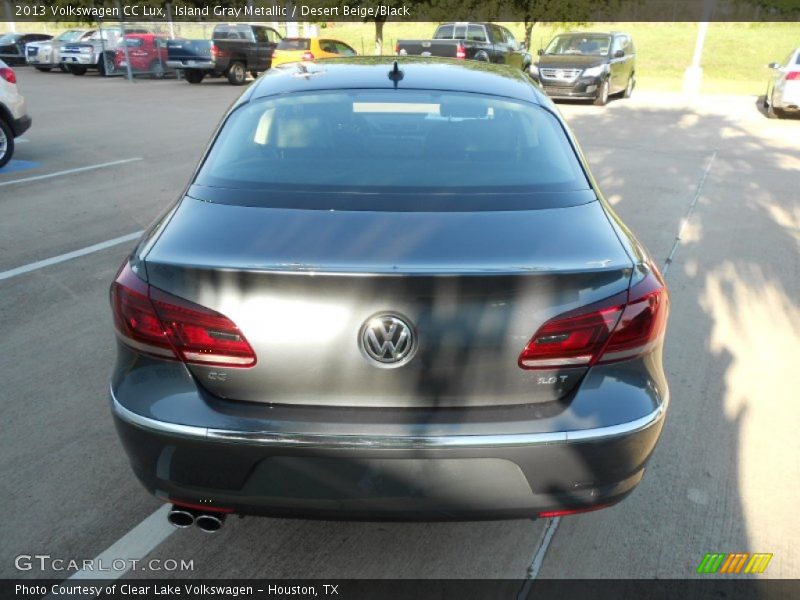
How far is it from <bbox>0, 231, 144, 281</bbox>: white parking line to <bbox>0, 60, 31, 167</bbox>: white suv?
13.6 feet

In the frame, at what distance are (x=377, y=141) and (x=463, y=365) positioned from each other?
54.1 inches

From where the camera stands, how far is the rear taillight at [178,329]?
6.39ft

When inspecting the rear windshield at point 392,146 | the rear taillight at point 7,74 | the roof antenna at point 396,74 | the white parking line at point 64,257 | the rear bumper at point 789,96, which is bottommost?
the white parking line at point 64,257

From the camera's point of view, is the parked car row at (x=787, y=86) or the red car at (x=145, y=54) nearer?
the parked car row at (x=787, y=86)

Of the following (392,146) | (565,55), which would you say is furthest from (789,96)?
(392,146)

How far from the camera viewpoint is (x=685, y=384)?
149 inches

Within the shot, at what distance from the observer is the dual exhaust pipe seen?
2156 millimetres

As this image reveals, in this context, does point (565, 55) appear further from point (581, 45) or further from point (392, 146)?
point (392, 146)

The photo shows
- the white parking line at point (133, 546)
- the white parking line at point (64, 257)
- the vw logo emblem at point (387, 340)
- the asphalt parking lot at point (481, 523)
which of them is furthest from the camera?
the white parking line at point (64, 257)

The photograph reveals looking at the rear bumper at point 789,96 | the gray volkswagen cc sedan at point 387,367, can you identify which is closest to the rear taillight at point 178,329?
the gray volkswagen cc sedan at point 387,367

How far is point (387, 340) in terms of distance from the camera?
74.8 inches

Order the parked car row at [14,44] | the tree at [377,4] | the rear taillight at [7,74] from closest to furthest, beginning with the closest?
the rear taillight at [7,74]
the tree at [377,4]
the parked car row at [14,44]

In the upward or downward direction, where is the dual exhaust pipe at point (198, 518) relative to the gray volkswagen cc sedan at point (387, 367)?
downward

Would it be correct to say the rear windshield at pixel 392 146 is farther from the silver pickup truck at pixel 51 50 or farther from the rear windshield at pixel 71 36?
the rear windshield at pixel 71 36
